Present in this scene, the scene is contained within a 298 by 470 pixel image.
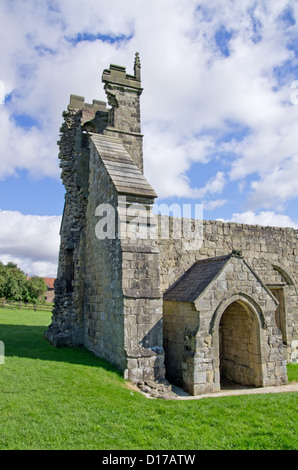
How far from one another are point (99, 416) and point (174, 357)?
4.04 meters

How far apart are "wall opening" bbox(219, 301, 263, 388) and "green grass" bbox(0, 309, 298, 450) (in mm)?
1664

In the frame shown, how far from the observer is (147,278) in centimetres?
812

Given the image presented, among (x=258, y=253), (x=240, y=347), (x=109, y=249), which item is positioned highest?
(x=258, y=253)

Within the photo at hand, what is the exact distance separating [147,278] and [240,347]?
364cm

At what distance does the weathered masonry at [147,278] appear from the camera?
7949mm

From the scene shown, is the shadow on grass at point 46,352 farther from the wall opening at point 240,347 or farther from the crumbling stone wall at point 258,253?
the wall opening at point 240,347

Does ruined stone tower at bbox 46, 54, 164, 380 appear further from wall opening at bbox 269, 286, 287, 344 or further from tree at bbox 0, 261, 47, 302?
tree at bbox 0, 261, 47, 302

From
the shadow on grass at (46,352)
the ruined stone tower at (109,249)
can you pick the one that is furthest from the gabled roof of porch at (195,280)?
the shadow on grass at (46,352)

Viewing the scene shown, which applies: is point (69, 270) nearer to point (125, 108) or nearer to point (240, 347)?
point (125, 108)

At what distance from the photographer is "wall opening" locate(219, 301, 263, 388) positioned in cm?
888

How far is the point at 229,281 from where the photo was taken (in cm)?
851

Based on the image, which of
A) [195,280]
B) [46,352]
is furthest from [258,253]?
[46,352]

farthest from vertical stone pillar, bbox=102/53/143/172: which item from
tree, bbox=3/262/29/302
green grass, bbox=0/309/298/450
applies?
tree, bbox=3/262/29/302
